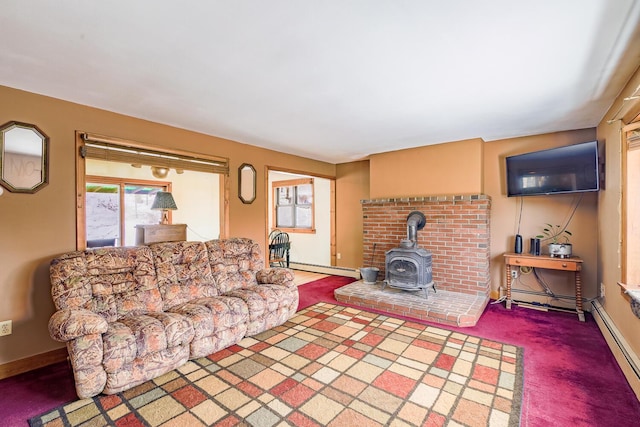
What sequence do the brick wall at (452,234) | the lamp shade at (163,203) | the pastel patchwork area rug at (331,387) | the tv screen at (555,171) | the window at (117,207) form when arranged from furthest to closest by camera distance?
the window at (117,207), the lamp shade at (163,203), the brick wall at (452,234), the tv screen at (555,171), the pastel patchwork area rug at (331,387)

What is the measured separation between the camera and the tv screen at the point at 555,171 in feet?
10.8

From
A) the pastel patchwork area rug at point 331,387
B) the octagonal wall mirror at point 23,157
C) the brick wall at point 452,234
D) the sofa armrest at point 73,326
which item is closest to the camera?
the pastel patchwork area rug at point 331,387

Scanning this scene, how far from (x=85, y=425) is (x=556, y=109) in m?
→ 4.64

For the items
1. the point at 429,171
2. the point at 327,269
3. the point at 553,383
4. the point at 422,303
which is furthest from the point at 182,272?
the point at 429,171

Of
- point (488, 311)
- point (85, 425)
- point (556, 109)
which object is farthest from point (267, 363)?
point (556, 109)

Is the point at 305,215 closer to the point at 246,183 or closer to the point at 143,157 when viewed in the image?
the point at 246,183

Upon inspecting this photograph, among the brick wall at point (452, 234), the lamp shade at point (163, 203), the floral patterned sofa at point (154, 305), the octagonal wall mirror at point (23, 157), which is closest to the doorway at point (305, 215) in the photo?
the brick wall at point (452, 234)

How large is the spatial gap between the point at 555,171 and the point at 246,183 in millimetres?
4026

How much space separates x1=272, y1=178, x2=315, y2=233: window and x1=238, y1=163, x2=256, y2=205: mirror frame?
7.48 feet

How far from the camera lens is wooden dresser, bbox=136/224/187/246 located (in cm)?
353

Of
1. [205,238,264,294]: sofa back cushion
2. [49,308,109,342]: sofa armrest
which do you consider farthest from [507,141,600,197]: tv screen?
[49,308,109,342]: sofa armrest

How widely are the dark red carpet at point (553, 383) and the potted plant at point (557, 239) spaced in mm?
817

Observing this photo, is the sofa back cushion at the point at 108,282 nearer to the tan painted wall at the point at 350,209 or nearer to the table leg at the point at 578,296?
the tan painted wall at the point at 350,209

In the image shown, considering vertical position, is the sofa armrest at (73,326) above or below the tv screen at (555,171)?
below
